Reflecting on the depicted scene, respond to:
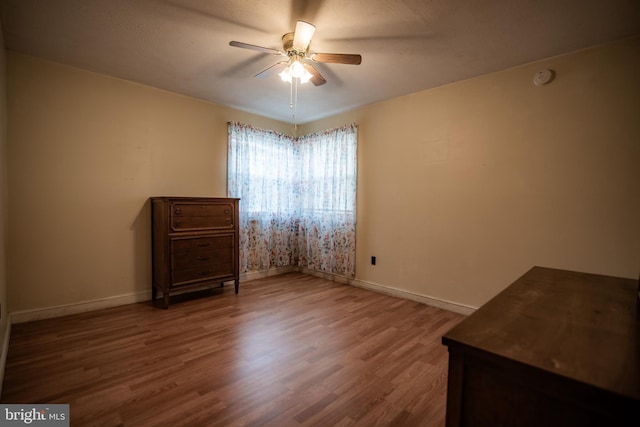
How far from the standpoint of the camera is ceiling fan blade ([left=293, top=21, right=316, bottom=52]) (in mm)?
1859

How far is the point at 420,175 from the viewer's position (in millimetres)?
3285

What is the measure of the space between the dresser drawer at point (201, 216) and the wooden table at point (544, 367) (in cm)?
295

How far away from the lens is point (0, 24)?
205 centimetres

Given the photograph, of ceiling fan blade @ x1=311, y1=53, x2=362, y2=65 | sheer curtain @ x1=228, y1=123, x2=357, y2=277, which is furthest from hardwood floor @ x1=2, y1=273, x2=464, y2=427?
ceiling fan blade @ x1=311, y1=53, x2=362, y2=65

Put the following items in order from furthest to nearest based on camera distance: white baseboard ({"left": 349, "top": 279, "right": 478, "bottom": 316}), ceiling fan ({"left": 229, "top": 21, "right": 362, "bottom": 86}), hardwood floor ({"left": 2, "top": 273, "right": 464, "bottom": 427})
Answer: white baseboard ({"left": 349, "top": 279, "right": 478, "bottom": 316}), ceiling fan ({"left": 229, "top": 21, "right": 362, "bottom": 86}), hardwood floor ({"left": 2, "top": 273, "right": 464, "bottom": 427})

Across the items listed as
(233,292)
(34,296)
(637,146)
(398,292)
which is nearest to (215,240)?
(233,292)

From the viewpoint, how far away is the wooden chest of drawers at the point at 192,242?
3.02 meters

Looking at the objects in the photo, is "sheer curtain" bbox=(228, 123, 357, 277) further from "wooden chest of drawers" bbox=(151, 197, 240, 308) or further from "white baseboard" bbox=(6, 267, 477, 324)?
"wooden chest of drawers" bbox=(151, 197, 240, 308)

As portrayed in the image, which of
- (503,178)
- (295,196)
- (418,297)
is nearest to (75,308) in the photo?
(295,196)

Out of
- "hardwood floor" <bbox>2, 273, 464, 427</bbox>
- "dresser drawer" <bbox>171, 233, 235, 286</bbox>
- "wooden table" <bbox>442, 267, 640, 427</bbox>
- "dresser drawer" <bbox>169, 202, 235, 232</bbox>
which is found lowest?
"hardwood floor" <bbox>2, 273, 464, 427</bbox>

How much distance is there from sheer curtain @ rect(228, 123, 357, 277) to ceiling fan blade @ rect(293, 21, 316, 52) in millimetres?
1878

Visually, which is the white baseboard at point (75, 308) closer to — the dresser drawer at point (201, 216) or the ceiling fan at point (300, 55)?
the dresser drawer at point (201, 216)

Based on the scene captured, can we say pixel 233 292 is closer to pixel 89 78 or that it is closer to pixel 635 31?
pixel 89 78

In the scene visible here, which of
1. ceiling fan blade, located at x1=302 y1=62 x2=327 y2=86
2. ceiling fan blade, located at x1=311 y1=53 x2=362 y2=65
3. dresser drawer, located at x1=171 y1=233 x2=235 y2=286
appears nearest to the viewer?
ceiling fan blade, located at x1=311 y1=53 x2=362 y2=65
